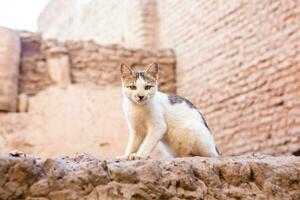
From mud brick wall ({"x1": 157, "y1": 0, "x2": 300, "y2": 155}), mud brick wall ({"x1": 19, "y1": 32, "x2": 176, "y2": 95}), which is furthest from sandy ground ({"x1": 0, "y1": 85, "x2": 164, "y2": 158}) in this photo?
mud brick wall ({"x1": 157, "y1": 0, "x2": 300, "y2": 155})

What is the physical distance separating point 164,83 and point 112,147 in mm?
1354

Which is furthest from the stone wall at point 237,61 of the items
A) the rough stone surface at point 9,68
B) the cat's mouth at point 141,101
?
the cat's mouth at point 141,101

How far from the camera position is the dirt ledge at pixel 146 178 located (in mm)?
2037

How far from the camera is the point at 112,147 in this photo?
6.41 metres

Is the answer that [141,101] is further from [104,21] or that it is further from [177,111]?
[104,21]

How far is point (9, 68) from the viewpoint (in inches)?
249

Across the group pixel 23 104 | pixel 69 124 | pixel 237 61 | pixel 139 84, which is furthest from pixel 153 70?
pixel 23 104

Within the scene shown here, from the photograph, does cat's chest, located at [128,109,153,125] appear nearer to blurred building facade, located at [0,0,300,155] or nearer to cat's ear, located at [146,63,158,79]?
cat's ear, located at [146,63,158,79]

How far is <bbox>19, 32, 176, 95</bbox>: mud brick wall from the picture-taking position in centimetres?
667

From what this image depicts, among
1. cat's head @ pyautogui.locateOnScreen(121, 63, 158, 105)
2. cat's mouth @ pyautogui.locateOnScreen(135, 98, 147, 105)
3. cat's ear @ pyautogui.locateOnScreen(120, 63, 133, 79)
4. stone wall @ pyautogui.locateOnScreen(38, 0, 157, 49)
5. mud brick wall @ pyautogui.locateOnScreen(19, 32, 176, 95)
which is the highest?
stone wall @ pyautogui.locateOnScreen(38, 0, 157, 49)

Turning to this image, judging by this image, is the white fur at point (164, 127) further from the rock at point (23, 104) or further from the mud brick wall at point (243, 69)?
the rock at point (23, 104)

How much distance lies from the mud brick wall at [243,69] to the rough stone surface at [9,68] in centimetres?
228

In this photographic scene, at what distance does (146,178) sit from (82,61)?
4.83m

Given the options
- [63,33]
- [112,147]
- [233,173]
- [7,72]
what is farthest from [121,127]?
[63,33]
